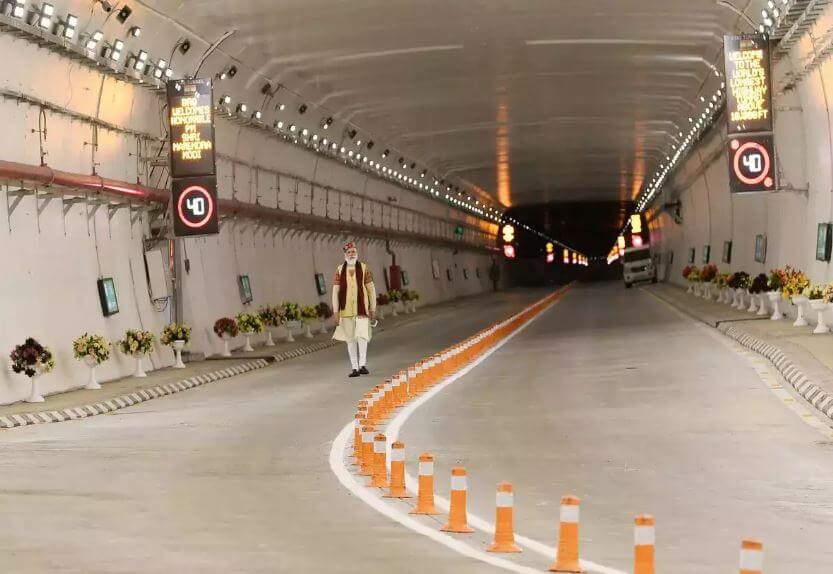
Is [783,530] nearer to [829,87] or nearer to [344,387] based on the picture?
[344,387]

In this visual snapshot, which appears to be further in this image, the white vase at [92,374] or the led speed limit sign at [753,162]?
the led speed limit sign at [753,162]

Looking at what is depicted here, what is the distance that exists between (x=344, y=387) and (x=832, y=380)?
806 centimetres

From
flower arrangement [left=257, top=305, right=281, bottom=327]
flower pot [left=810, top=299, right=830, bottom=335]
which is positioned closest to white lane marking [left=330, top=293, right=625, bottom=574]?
flower pot [left=810, top=299, right=830, bottom=335]

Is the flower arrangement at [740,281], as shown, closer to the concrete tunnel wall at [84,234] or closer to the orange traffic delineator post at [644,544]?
the concrete tunnel wall at [84,234]

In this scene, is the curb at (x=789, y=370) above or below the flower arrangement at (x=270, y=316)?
below

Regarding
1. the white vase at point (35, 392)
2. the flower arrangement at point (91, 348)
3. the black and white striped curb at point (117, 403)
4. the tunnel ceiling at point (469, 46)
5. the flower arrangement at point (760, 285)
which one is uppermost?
the tunnel ceiling at point (469, 46)

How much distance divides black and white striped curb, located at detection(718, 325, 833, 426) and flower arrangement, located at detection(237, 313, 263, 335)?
38.4 ft

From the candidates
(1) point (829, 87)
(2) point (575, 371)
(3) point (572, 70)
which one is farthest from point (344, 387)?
(3) point (572, 70)

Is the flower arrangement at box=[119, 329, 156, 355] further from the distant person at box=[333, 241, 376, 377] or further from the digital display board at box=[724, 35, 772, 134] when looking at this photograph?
the digital display board at box=[724, 35, 772, 134]

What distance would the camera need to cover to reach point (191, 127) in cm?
3114

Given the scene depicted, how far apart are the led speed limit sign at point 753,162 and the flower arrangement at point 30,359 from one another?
15.4 meters

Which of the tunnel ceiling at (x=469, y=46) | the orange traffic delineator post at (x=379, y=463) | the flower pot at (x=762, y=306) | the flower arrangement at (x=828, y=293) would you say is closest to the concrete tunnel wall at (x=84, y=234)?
the tunnel ceiling at (x=469, y=46)

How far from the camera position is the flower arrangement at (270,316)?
136ft

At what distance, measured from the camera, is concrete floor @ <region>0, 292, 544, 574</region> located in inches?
363
